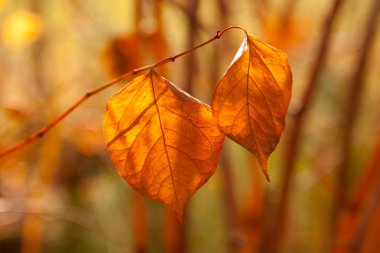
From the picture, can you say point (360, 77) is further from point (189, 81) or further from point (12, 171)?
point (12, 171)

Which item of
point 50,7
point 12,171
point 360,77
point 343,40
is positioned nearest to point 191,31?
point 360,77

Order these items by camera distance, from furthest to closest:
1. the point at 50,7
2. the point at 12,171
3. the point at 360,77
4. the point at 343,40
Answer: the point at 50,7, the point at 12,171, the point at 343,40, the point at 360,77

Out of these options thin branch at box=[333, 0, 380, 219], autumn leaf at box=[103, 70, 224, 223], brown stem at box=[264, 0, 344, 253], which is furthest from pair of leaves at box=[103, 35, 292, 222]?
thin branch at box=[333, 0, 380, 219]

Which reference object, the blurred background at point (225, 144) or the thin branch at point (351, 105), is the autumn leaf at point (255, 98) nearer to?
the blurred background at point (225, 144)

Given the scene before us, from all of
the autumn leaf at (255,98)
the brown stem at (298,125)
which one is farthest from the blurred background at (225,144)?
the autumn leaf at (255,98)

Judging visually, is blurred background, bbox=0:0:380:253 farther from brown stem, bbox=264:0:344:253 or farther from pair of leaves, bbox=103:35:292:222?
pair of leaves, bbox=103:35:292:222

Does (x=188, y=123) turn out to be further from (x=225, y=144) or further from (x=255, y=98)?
(x=225, y=144)
